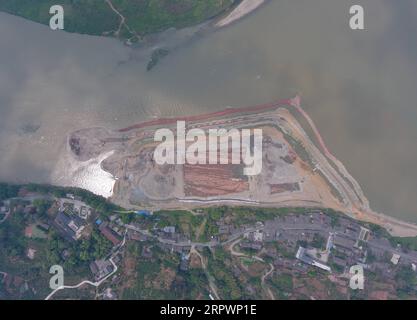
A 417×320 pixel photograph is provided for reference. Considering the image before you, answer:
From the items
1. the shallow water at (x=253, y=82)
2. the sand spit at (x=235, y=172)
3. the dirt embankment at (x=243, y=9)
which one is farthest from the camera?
the dirt embankment at (x=243, y=9)

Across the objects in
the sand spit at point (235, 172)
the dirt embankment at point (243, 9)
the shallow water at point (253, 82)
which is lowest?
the sand spit at point (235, 172)

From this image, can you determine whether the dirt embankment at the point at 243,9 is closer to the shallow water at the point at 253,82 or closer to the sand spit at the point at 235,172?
the shallow water at the point at 253,82

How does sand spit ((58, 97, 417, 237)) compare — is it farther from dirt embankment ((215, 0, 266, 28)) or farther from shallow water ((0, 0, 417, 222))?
dirt embankment ((215, 0, 266, 28))

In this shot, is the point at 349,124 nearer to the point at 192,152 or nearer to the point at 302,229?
the point at 302,229

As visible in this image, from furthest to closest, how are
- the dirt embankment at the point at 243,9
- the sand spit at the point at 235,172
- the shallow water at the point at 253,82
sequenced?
the dirt embankment at the point at 243,9
the shallow water at the point at 253,82
the sand spit at the point at 235,172

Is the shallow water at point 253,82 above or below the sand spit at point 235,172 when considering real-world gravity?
above

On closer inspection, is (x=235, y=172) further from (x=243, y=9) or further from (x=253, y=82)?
(x=243, y=9)

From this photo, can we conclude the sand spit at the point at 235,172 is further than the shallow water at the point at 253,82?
No

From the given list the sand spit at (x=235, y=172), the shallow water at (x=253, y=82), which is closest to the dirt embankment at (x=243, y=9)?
the shallow water at (x=253, y=82)

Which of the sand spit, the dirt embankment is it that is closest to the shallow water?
the dirt embankment
